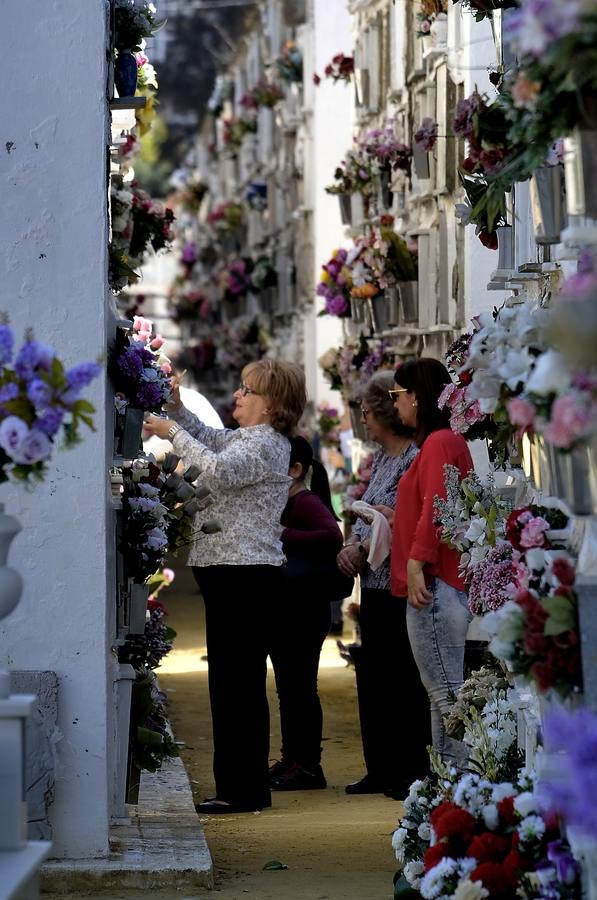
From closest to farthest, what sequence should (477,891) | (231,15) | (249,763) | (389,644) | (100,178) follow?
(477,891) → (100,178) → (249,763) → (389,644) → (231,15)

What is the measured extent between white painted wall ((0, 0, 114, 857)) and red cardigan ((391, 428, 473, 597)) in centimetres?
181

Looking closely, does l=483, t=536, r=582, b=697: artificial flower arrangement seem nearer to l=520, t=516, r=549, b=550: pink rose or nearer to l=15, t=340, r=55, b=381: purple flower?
l=520, t=516, r=549, b=550: pink rose

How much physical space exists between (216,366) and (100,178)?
78.2ft

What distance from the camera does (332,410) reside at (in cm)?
1756

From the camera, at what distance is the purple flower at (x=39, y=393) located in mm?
4551

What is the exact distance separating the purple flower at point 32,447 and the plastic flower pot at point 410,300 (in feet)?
27.0

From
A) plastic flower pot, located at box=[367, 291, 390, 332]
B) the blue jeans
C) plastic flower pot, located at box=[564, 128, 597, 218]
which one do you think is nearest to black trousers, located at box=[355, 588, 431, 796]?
the blue jeans

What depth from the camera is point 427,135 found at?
10734 millimetres

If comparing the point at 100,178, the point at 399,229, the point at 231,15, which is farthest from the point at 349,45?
the point at 231,15

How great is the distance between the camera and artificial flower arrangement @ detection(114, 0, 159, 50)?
7.41 m

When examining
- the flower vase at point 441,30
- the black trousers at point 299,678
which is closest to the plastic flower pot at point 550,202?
the black trousers at point 299,678

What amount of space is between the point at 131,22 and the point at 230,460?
6.57ft

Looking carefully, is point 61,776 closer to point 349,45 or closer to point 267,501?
point 267,501

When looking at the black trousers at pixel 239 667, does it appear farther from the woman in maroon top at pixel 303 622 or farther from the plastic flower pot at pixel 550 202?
the plastic flower pot at pixel 550 202
